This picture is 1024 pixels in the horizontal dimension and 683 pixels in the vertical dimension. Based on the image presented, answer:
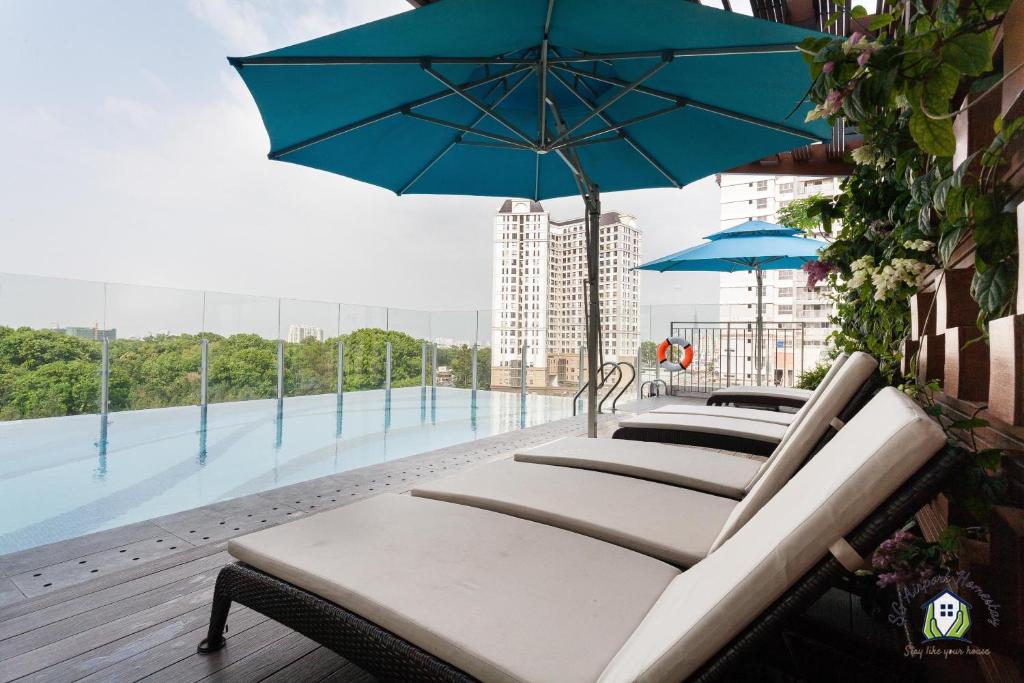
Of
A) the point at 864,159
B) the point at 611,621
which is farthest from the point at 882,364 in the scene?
the point at 611,621

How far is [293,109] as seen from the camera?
2.64 meters

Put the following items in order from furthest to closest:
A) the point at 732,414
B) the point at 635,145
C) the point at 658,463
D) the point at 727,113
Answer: the point at 635,145, the point at 732,414, the point at 727,113, the point at 658,463

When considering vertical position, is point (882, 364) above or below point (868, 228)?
below

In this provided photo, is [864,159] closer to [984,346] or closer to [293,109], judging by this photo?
[984,346]

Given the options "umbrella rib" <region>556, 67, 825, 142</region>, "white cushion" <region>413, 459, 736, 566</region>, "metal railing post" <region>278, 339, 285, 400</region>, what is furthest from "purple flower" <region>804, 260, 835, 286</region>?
"metal railing post" <region>278, 339, 285, 400</region>

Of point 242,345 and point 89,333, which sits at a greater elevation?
point 89,333

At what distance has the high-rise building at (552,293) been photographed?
34.6ft

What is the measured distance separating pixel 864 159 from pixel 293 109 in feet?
8.48

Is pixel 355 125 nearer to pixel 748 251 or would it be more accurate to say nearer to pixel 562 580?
pixel 562 580

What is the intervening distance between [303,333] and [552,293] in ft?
38.1

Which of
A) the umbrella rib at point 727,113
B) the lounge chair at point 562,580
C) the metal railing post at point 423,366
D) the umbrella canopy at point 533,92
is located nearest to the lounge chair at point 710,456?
the lounge chair at point 562,580

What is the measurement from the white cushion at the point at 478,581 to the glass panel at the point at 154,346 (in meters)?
8.18

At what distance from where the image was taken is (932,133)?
808mm

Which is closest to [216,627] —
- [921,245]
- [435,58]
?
[921,245]
